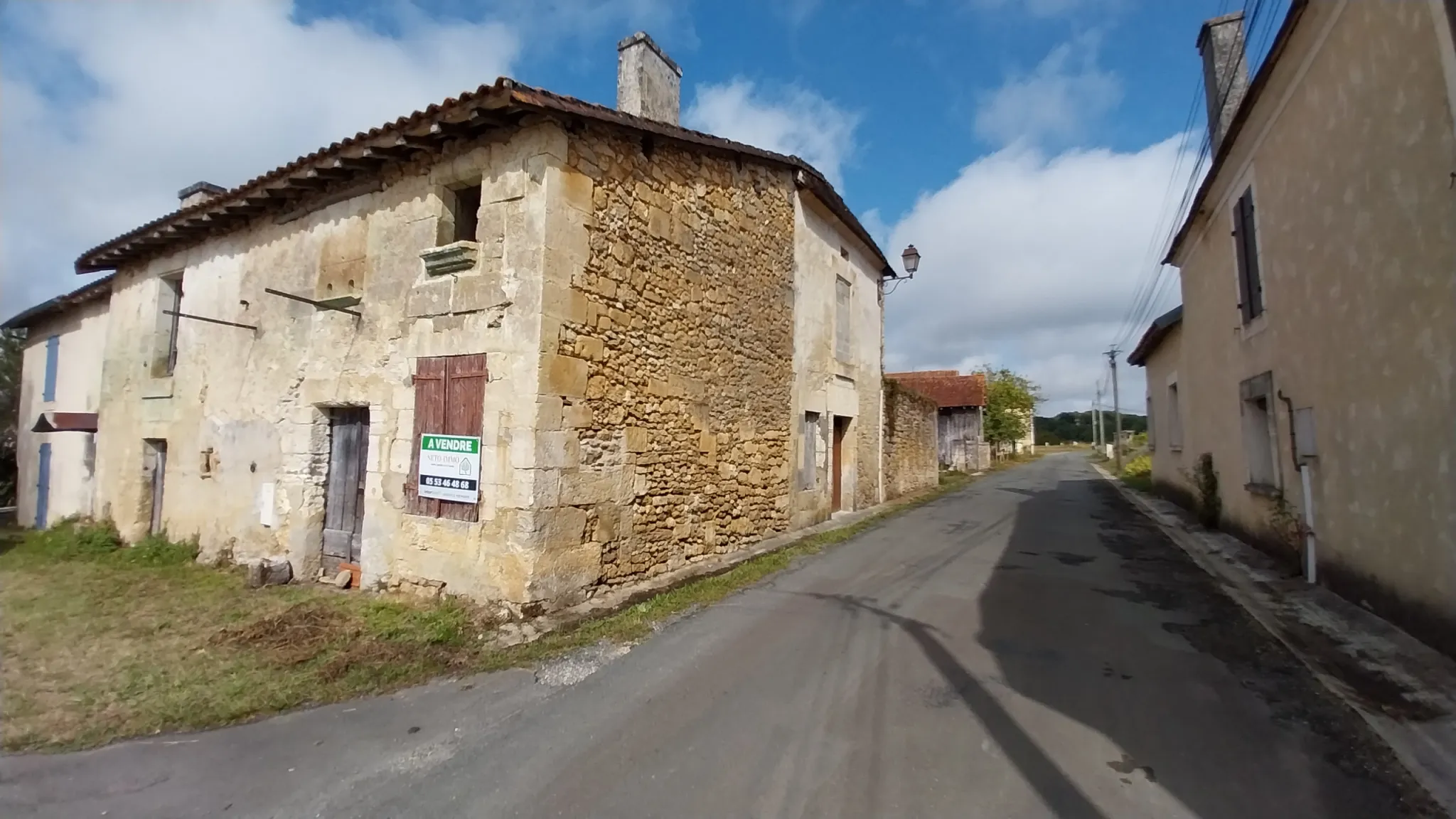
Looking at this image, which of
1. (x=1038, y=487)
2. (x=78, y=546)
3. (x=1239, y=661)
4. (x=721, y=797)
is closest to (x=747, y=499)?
(x=1239, y=661)

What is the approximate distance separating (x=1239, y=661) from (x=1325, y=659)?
1.65 ft

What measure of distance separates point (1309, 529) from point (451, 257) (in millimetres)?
8737

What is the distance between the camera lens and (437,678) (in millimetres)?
4570

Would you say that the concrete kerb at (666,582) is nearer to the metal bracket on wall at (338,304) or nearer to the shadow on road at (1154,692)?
the shadow on road at (1154,692)

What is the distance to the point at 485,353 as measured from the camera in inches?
247

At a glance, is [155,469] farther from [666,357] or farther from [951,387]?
[951,387]

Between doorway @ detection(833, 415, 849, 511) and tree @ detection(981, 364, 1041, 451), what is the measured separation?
23780 mm

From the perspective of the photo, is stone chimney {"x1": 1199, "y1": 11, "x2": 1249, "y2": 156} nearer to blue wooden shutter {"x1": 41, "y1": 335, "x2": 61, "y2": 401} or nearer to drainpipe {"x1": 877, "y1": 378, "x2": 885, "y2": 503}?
drainpipe {"x1": 877, "y1": 378, "x2": 885, "y2": 503}

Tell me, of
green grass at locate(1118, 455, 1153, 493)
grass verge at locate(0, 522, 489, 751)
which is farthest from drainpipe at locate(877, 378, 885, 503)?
grass verge at locate(0, 522, 489, 751)

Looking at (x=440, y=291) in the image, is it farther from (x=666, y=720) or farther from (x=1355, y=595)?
(x=1355, y=595)

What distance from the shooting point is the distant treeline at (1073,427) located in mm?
92438

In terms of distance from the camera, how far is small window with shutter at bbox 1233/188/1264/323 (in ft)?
25.6

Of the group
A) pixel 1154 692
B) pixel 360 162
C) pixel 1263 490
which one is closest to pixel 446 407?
pixel 360 162

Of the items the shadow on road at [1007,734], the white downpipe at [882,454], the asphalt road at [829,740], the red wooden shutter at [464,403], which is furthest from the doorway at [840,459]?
the red wooden shutter at [464,403]
